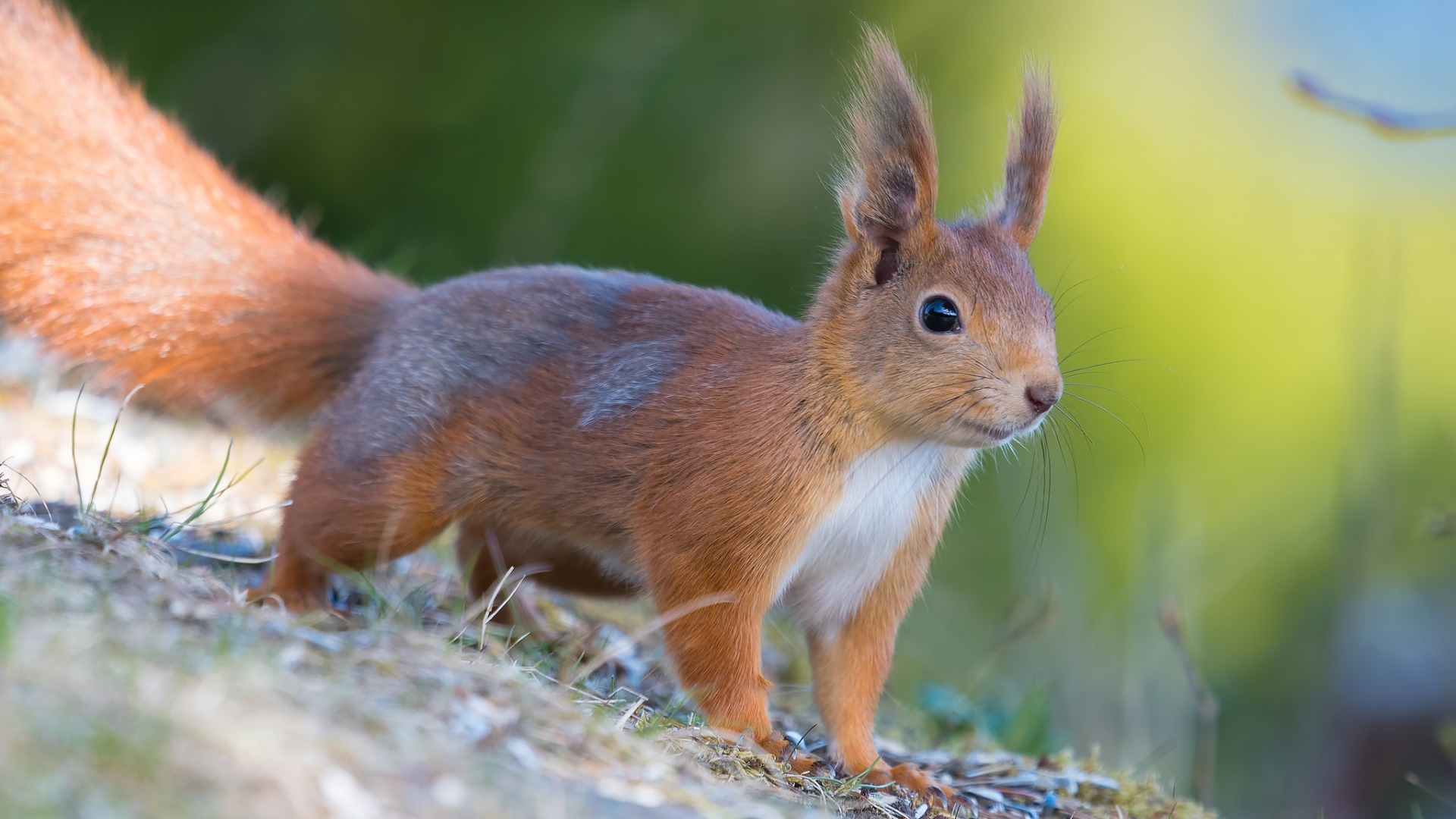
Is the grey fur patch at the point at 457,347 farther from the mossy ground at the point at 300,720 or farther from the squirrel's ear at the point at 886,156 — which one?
the squirrel's ear at the point at 886,156

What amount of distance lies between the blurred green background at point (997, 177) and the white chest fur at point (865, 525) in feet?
8.01

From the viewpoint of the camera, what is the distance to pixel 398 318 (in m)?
3.76

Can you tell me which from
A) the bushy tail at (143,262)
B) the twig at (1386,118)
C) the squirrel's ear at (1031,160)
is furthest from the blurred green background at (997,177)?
the twig at (1386,118)

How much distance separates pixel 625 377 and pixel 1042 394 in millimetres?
1095

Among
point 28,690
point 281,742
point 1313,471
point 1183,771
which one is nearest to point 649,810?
point 281,742

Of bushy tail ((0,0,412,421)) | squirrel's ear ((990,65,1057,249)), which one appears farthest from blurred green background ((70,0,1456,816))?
squirrel's ear ((990,65,1057,249))

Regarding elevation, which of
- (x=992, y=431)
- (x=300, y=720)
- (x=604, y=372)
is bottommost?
(x=300, y=720)

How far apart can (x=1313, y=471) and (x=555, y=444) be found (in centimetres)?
486

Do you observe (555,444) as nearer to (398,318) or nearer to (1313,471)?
(398,318)

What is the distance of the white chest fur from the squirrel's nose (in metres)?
0.31

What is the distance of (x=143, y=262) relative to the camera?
375 cm

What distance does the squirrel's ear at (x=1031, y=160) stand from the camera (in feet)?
11.4

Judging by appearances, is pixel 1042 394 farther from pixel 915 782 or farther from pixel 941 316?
pixel 915 782

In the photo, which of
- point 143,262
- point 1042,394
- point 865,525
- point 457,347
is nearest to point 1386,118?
point 1042,394
